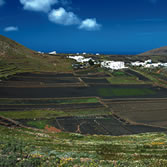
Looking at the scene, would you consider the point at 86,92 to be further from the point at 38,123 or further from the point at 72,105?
the point at 38,123

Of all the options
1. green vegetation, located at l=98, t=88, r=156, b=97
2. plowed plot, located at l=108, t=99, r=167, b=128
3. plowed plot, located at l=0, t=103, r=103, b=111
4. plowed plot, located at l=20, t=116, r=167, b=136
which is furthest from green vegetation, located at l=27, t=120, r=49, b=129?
green vegetation, located at l=98, t=88, r=156, b=97

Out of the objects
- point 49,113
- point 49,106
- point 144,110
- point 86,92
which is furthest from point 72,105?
point 144,110

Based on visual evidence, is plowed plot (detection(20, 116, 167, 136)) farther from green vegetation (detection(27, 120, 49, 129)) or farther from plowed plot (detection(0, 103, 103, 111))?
plowed plot (detection(0, 103, 103, 111))

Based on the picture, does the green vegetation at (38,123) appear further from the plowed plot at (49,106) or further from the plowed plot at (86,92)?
the plowed plot at (86,92)

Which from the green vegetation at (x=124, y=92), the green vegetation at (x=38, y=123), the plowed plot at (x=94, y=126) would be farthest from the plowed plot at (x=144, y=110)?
the green vegetation at (x=38, y=123)

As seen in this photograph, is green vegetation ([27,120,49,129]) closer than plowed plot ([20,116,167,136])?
No

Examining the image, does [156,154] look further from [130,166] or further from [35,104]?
[35,104]
